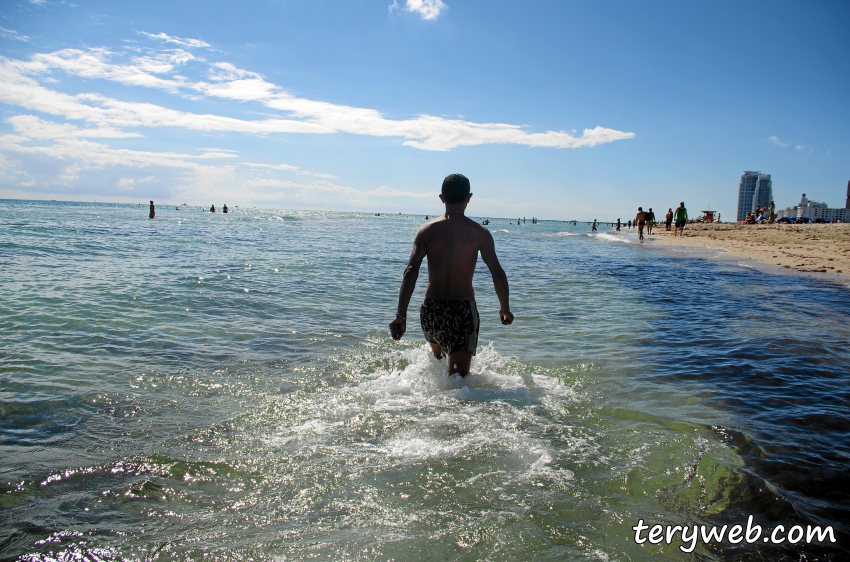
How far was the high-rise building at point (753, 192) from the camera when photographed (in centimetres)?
14112

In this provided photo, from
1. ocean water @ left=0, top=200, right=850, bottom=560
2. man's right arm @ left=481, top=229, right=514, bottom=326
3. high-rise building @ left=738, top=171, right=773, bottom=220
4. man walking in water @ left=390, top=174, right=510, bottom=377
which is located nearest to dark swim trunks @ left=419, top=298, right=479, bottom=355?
man walking in water @ left=390, top=174, right=510, bottom=377

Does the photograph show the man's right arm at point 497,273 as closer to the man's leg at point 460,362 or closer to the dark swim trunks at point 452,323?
the dark swim trunks at point 452,323

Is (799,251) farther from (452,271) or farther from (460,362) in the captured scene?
(452,271)

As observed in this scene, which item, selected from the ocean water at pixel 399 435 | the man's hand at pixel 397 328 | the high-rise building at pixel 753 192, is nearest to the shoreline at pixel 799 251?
the ocean water at pixel 399 435

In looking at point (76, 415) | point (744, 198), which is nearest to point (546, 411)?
point (76, 415)

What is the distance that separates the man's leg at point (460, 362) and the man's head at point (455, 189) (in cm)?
153

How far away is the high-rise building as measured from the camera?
14112cm

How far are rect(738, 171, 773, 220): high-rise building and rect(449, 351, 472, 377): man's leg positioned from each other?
517ft

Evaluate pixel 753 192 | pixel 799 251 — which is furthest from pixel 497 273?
pixel 753 192

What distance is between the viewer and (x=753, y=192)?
478ft

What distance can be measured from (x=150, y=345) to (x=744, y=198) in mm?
180895

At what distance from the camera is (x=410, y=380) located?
17.1ft

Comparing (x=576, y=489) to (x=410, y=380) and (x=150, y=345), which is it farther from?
(x=150, y=345)

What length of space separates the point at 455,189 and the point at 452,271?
0.79 metres
